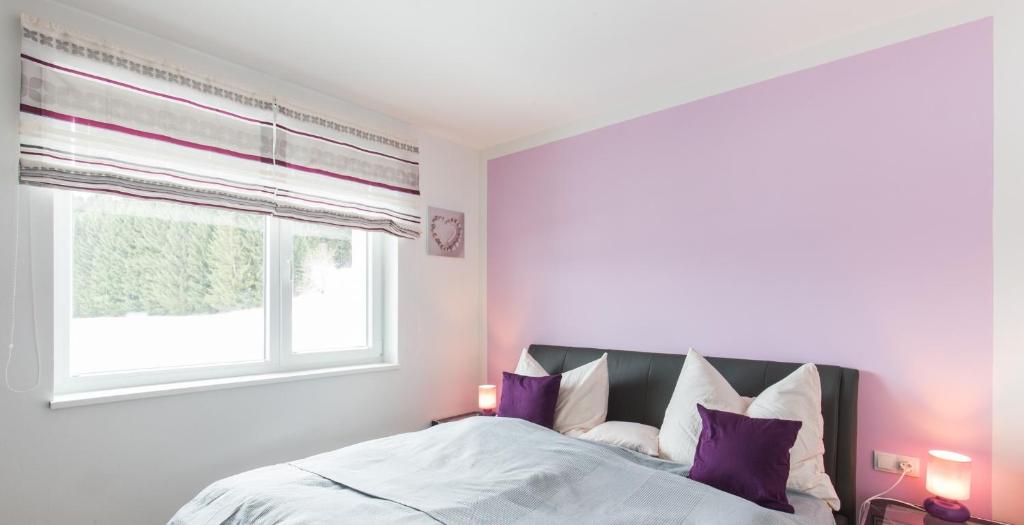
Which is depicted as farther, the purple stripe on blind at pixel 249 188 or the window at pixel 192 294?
the window at pixel 192 294

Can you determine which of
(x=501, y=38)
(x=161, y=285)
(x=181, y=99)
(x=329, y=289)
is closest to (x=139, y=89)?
(x=181, y=99)

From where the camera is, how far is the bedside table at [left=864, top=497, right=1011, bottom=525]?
183 cm

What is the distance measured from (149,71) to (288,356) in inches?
62.2

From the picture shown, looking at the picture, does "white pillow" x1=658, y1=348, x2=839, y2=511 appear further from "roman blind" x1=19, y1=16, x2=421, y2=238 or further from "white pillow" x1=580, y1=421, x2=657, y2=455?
"roman blind" x1=19, y1=16, x2=421, y2=238

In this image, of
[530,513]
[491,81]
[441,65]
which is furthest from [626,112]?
[530,513]

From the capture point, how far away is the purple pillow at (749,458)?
5.77ft

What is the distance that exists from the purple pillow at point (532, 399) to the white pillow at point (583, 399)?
5 centimetres

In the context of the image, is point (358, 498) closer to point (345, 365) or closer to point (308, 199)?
point (345, 365)

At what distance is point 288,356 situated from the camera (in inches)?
111

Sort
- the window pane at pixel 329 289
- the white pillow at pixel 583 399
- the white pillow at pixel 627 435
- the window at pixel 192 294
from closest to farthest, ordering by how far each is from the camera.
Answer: the window at pixel 192 294, the white pillow at pixel 627 435, the white pillow at pixel 583 399, the window pane at pixel 329 289

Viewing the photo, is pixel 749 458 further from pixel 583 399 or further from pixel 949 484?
pixel 583 399

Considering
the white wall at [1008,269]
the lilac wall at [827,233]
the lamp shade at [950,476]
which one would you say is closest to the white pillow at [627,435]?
the lilac wall at [827,233]

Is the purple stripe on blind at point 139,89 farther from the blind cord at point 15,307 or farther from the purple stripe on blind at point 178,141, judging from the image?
the blind cord at point 15,307

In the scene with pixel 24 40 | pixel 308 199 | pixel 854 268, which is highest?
pixel 24 40
